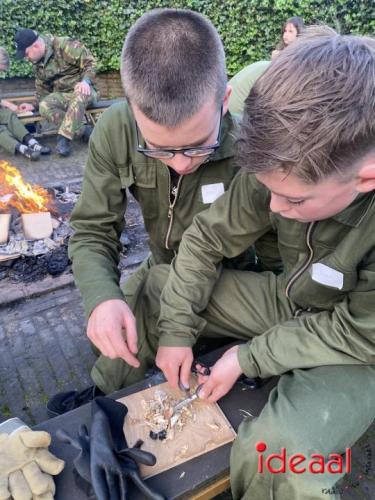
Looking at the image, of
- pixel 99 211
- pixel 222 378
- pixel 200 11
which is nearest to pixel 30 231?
pixel 99 211

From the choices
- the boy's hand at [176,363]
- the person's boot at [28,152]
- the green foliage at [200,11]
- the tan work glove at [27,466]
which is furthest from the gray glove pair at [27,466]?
the green foliage at [200,11]

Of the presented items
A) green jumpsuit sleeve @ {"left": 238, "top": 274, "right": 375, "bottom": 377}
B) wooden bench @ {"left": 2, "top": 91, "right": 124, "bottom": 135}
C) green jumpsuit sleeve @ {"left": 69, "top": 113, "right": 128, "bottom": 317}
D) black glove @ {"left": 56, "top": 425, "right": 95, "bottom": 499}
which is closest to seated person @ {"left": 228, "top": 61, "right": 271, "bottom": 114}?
green jumpsuit sleeve @ {"left": 69, "top": 113, "right": 128, "bottom": 317}

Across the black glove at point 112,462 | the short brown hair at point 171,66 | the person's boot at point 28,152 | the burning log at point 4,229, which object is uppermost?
the short brown hair at point 171,66

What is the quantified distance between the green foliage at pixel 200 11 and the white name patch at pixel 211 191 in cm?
620

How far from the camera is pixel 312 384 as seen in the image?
1585mm

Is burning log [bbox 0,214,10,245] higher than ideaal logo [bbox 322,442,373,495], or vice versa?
ideaal logo [bbox 322,442,373,495]

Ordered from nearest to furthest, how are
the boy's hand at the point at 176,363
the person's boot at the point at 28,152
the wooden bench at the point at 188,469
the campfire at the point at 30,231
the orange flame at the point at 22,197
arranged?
1. the wooden bench at the point at 188,469
2. the boy's hand at the point at 176,363
3. the campfire at the point at 30,231
4. the orange flame at the point at 22,197
5. the person's boot at the point at 28,152

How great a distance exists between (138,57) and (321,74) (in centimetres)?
80

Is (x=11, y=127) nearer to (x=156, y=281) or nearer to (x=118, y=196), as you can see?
(x=118, y=196)

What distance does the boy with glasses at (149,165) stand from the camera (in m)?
1.73

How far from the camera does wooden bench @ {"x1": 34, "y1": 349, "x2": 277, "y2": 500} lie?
1536 mm

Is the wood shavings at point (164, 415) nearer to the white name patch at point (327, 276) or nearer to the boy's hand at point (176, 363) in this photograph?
the boy's hand at point (176, 363)

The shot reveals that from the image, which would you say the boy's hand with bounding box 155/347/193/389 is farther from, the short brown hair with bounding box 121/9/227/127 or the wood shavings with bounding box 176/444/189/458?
the short brown hair with bounding box 121/9/227/127

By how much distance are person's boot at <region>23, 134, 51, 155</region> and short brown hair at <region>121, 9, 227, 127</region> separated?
18.2 feet
